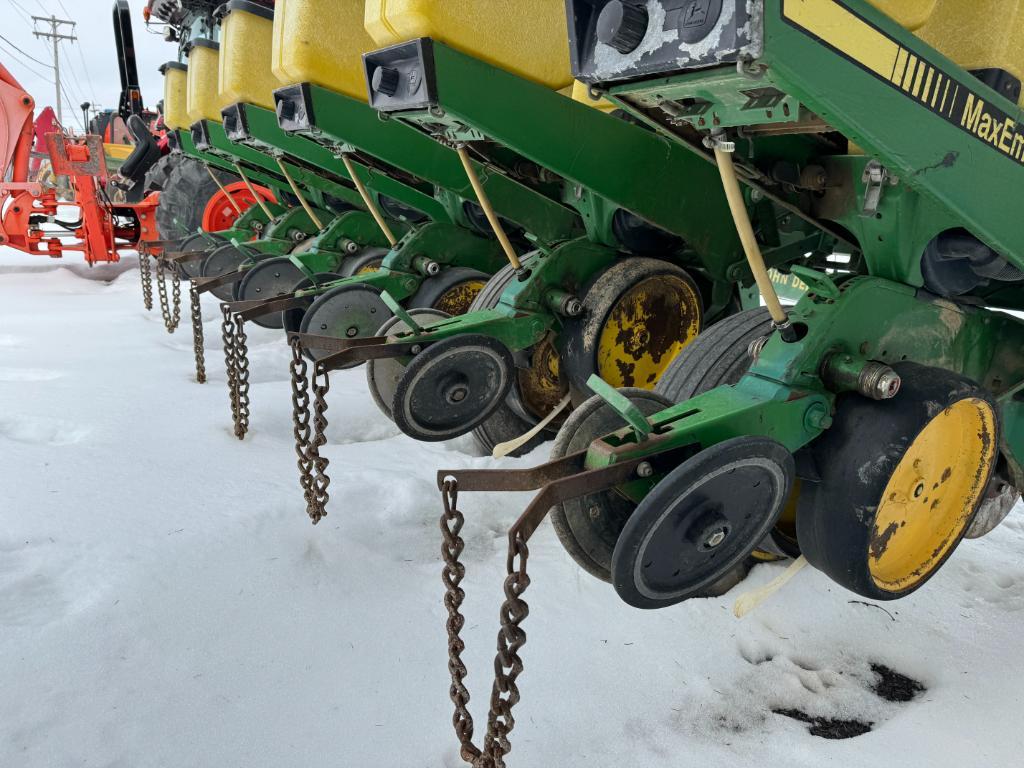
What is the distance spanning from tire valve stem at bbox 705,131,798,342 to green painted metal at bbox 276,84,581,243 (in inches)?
57.9

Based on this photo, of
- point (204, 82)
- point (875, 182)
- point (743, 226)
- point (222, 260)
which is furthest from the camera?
point (222, 260)

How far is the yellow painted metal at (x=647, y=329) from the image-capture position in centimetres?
258

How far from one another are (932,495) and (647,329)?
122 cm

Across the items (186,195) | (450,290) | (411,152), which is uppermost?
(411,152)

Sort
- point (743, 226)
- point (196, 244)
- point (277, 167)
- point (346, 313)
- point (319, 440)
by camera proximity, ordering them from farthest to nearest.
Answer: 1. point (196, 244)
2. point (277, 167)
3. point (346, 313)
4. point (319, 440)
5. point (743, 226)

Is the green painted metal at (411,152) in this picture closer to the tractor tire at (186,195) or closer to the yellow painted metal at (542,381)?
the yellow painted metal at (542,381)

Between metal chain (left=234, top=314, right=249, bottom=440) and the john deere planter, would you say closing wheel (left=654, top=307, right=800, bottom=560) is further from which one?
metal chain (left=234, top=314, right=249, bottom=440)

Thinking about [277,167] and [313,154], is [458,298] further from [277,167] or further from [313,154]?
[277,167]

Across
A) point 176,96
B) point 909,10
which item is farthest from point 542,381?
point 176,96

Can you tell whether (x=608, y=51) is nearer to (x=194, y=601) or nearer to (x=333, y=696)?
(x=333, y=696)

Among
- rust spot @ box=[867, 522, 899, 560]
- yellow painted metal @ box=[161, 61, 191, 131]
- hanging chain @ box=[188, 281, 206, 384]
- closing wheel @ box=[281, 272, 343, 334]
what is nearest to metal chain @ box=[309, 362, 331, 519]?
rust spot @ box=[867, 522, 899, 560]

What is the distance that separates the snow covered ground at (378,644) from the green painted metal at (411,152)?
1.10 m

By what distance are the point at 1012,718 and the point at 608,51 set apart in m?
Answer: 1.55

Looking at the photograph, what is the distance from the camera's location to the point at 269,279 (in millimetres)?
4504
